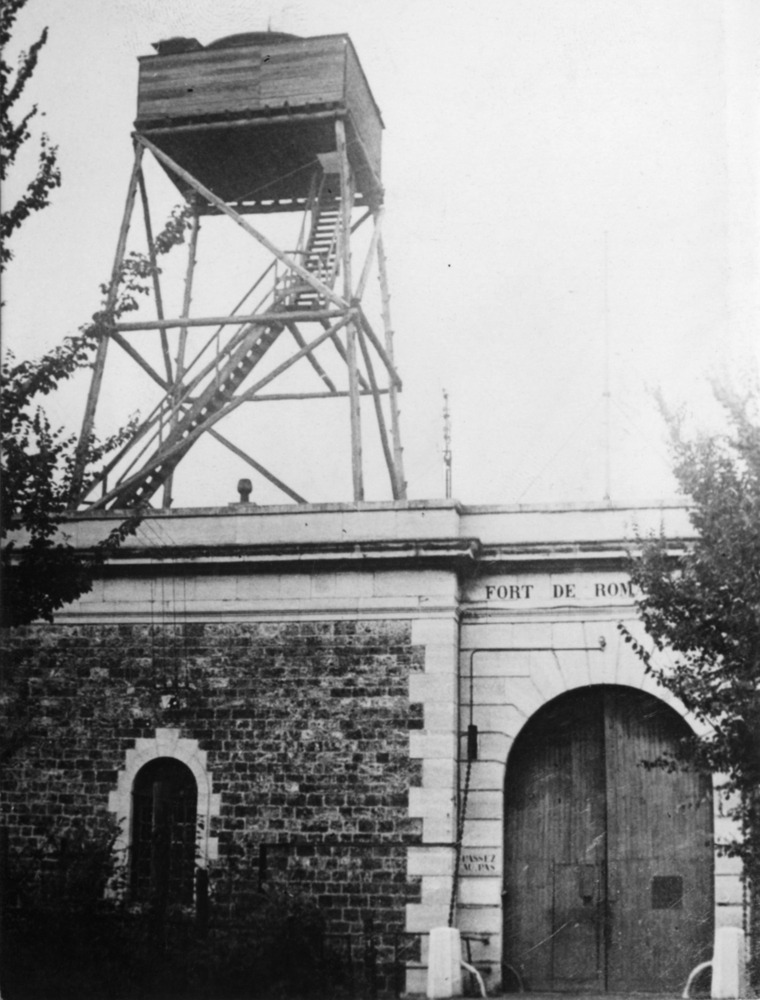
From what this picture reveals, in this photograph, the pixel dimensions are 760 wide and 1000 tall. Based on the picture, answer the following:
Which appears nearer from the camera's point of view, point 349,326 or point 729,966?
point 729,966

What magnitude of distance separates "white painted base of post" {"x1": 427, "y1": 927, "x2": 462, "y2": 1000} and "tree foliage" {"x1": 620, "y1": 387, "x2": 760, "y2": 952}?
131 inches

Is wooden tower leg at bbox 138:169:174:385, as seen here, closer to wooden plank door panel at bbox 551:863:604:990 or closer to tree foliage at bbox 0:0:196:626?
tree foliage at bbox 0:0:196:626

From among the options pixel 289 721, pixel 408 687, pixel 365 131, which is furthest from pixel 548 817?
pixel 365 131

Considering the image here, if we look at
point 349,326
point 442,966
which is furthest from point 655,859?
point 349,326

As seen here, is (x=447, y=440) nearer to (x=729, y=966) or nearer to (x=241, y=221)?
(x=241, y=221)

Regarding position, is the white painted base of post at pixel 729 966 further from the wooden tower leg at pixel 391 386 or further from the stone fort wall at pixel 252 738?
the wooden tower leg at pixel 391 386

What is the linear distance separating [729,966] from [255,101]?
12.0 meters

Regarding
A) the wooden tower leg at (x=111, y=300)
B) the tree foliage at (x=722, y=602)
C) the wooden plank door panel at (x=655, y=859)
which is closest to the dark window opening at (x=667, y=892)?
the wooden plank door panel at (x=655, y=859)

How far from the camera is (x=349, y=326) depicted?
17406 millimetres

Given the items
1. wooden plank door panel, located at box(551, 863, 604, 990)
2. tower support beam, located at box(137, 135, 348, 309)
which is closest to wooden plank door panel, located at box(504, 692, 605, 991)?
wooden plank door panel, located at box(551, 863, 604, 990)

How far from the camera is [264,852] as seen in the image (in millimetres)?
15547

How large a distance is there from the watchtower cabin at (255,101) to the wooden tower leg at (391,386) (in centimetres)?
147

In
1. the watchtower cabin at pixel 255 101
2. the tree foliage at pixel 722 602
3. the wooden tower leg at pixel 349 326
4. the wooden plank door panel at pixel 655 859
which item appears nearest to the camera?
the tree foliage at pixel 722 602

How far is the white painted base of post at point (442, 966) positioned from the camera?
14.3m
